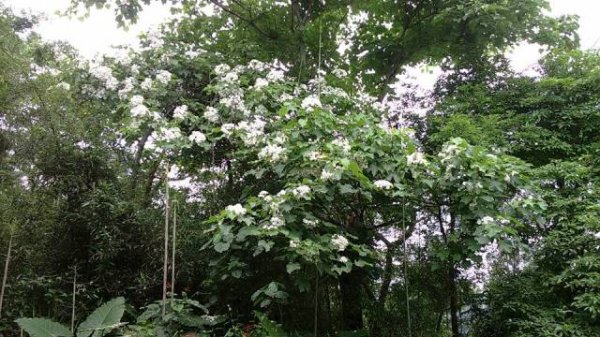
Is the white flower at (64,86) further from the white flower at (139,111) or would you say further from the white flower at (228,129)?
the white flower at (228,129)

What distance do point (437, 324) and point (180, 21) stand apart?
4.94 m

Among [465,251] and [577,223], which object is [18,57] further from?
[577,223]

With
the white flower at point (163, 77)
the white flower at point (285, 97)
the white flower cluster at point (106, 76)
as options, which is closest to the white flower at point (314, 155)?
the white flower at point (285, 97)

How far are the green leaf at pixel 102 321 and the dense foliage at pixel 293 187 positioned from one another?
0.05 feet

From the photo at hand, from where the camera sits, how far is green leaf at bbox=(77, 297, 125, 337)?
335 centimetres

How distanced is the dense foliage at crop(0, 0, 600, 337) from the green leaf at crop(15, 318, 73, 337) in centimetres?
1

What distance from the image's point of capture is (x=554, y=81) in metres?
5.08

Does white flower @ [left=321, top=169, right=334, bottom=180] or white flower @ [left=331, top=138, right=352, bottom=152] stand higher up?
white flower @ [left=331, top=138, right=352, bottom=152]

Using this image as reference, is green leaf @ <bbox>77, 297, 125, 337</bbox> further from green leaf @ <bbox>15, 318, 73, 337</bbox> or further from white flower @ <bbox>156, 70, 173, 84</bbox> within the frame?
white flower @ <bbox>156, 70, 173, 84</bbox>

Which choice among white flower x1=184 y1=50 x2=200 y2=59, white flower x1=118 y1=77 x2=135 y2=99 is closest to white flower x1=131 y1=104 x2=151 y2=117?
white flower x1=118 y1=77 x2=135 y2=99

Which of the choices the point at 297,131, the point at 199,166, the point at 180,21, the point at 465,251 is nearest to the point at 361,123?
the point at 297,131

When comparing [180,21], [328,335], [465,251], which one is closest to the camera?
[465,251]

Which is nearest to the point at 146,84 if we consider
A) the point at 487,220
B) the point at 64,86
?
the point at 64,86

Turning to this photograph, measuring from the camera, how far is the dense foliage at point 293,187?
357 cm
